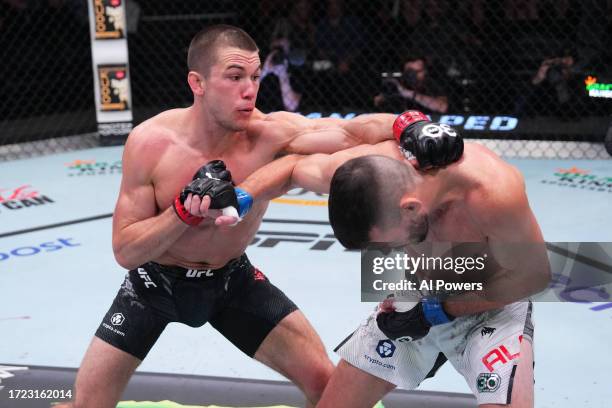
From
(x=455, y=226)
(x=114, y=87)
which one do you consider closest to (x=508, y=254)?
(x=455, y=226)

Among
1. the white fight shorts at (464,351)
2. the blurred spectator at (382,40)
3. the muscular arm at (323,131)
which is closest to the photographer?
the white fight shorts at (464,351)

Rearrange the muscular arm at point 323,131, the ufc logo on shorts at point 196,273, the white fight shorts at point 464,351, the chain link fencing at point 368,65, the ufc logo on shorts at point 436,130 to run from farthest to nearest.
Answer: the chain link fencing at point 368,65, the ufc logo on shorts at point 196,273, the muscular arm at point 323,131, the white fight shorts at point 464,351, the ufc logo on shorts at point 436,130

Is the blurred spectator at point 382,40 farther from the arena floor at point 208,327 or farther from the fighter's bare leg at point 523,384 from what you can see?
the fighter's bare leg at point 523,384

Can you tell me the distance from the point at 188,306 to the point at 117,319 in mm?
205

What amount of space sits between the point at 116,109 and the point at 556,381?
506 cm

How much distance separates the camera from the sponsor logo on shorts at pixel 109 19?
694 centimetres

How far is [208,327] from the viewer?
363cm

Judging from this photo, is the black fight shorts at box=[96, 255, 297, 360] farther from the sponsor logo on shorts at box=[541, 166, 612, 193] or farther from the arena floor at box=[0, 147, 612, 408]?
the sponsor logo on shorts at box=[541, 166, 612, 193]

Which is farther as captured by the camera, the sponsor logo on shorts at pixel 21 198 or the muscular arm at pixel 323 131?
the sponsor logo on shorts at pixel 21 198

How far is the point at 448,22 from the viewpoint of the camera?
6773 mm

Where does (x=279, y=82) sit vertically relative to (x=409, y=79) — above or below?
below

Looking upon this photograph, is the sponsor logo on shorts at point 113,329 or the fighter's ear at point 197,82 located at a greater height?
the fighter's ear at point 197,82

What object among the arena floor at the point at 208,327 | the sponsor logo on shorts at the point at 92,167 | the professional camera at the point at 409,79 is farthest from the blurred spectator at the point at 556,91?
the sponsor logo on shorts at the point at 92,167
